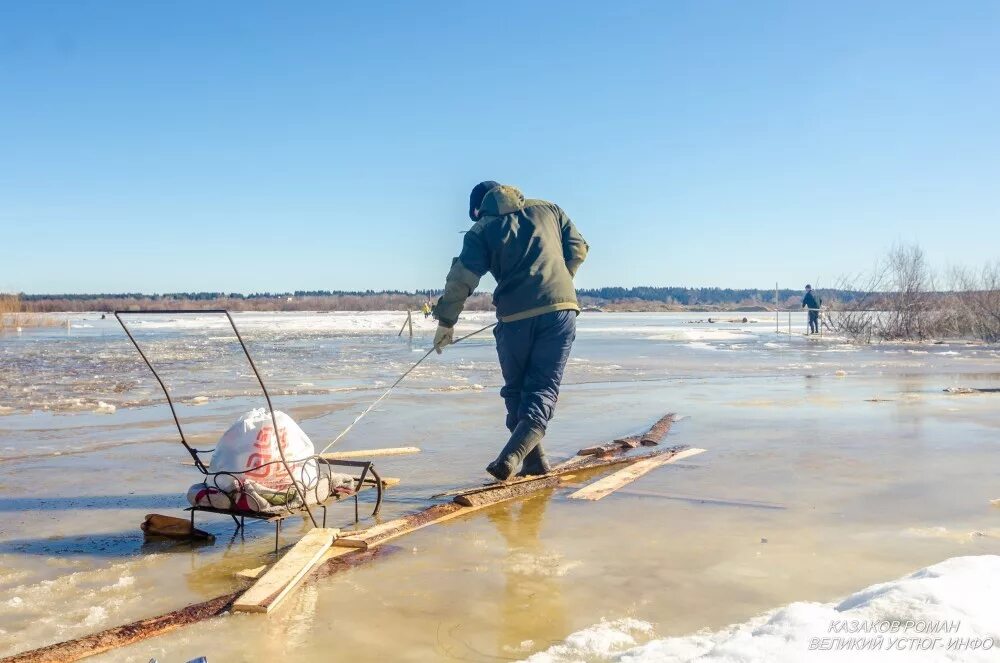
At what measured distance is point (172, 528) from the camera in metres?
4.13

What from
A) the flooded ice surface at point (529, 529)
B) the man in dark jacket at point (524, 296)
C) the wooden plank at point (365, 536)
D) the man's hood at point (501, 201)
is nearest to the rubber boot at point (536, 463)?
the man in dark jacket at point (524, 296)

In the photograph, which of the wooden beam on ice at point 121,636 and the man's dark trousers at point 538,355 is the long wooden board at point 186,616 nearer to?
the wooden beam on ice at point 121,636

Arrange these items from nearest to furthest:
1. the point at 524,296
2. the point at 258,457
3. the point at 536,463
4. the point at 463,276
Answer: the point at 258,457, the point at 463,276, the point at 524,296, the point at 536,463

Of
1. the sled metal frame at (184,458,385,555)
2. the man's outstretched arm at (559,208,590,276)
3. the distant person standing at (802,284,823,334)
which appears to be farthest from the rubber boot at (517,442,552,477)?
the distant person standing at (802,284,823,334)

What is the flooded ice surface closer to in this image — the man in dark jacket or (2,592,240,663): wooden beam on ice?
(2,592,240,663): wooden beam on ice

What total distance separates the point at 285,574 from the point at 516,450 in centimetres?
202

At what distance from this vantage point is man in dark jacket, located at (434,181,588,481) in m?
5.21

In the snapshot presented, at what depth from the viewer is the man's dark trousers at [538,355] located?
526 cm

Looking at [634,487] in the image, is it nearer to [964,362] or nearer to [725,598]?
[725,598]

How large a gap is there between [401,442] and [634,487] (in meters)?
2.60

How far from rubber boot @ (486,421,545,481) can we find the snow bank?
7.01 ft

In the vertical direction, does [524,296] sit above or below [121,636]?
above

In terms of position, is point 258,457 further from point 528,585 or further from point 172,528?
point 528,585

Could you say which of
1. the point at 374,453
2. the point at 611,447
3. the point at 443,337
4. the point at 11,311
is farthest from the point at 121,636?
the point at 11,311
